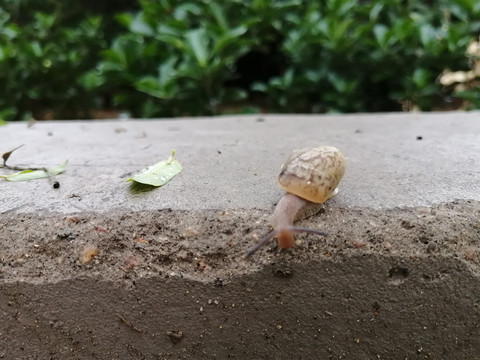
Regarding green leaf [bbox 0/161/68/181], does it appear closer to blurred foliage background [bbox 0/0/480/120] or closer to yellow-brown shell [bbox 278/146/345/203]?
yellow-brown shell [bbox 278/146/345/203]

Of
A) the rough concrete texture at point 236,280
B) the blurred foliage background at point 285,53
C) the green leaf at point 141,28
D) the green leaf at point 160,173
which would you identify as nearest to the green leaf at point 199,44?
the blurred foliage background at point 285,53

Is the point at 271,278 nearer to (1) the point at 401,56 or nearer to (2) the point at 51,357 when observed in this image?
(2) the point at 51,357

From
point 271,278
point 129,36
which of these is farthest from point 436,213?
point 129,36

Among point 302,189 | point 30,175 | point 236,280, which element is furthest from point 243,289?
point 30,175

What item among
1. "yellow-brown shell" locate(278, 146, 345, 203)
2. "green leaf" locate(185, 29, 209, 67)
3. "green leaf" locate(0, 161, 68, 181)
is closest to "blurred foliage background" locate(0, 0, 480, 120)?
"green leaf" locate(185, 29, 209, 67)

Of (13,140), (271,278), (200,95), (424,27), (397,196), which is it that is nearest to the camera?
(271,278)

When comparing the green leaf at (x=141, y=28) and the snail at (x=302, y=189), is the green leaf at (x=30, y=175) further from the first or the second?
the green leaf at (x=141, y=28)
